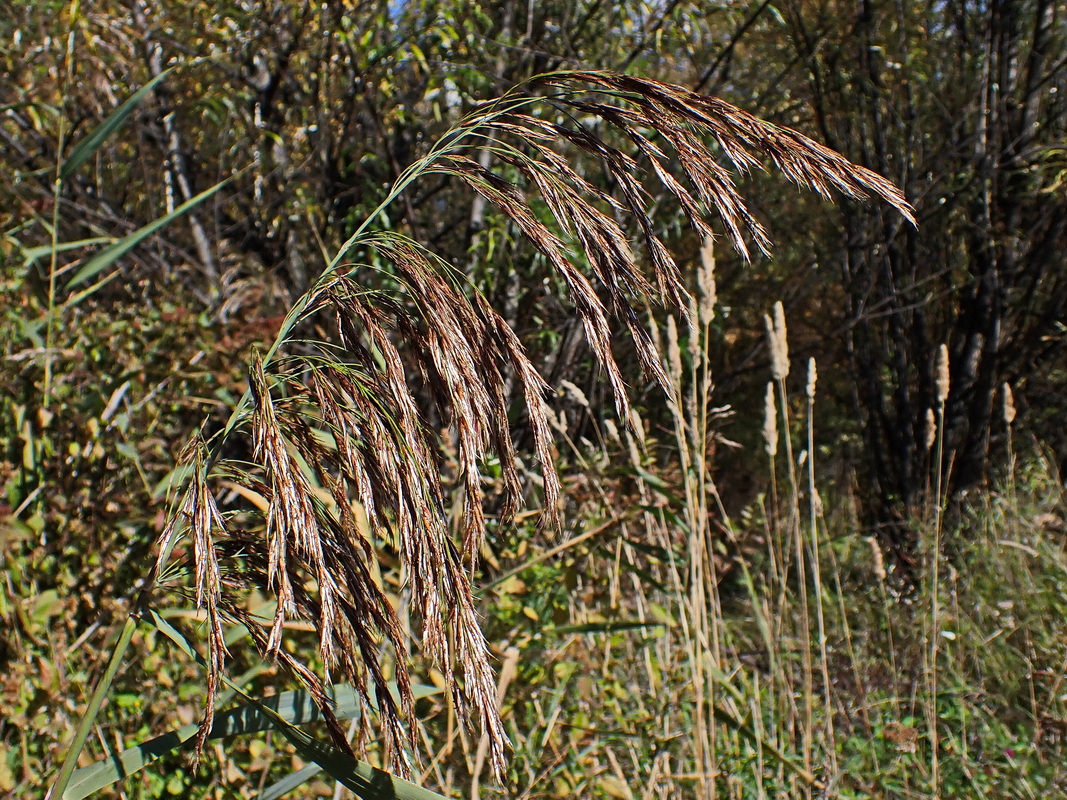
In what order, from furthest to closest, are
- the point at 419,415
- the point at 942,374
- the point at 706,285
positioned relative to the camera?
the point at 942,374
the point at 706,285
the point at 419,415

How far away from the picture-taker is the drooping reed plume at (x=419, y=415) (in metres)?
0.85

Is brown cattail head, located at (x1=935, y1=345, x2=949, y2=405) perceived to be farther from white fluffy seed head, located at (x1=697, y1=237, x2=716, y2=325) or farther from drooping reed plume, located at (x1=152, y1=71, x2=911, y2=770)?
drooping reed plume, located at (x1=152, y1=71, x2=911, y2=770)

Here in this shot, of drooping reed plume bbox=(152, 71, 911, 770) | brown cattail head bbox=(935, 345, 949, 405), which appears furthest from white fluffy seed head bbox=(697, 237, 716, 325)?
brown cattail head bbox=(935, 345, 949, 405)

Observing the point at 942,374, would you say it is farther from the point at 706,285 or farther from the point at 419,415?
the point at 419,415

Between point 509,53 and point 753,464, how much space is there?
3.61 meters

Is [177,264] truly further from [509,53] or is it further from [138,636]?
[138,636]

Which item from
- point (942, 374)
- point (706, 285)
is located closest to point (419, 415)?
point (706, 285)

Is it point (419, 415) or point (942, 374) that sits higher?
point (942, 374)

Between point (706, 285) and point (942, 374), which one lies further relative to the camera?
point (942, 374)

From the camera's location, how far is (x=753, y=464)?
6207mm

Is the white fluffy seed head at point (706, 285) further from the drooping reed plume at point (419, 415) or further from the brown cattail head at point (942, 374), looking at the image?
the brown cattail head at point (942, 374)

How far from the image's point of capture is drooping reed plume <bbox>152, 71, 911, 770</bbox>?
33.3 inches

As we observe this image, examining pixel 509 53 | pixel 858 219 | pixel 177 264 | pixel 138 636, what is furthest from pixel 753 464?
pixel 138 636

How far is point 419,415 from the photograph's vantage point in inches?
38.7
